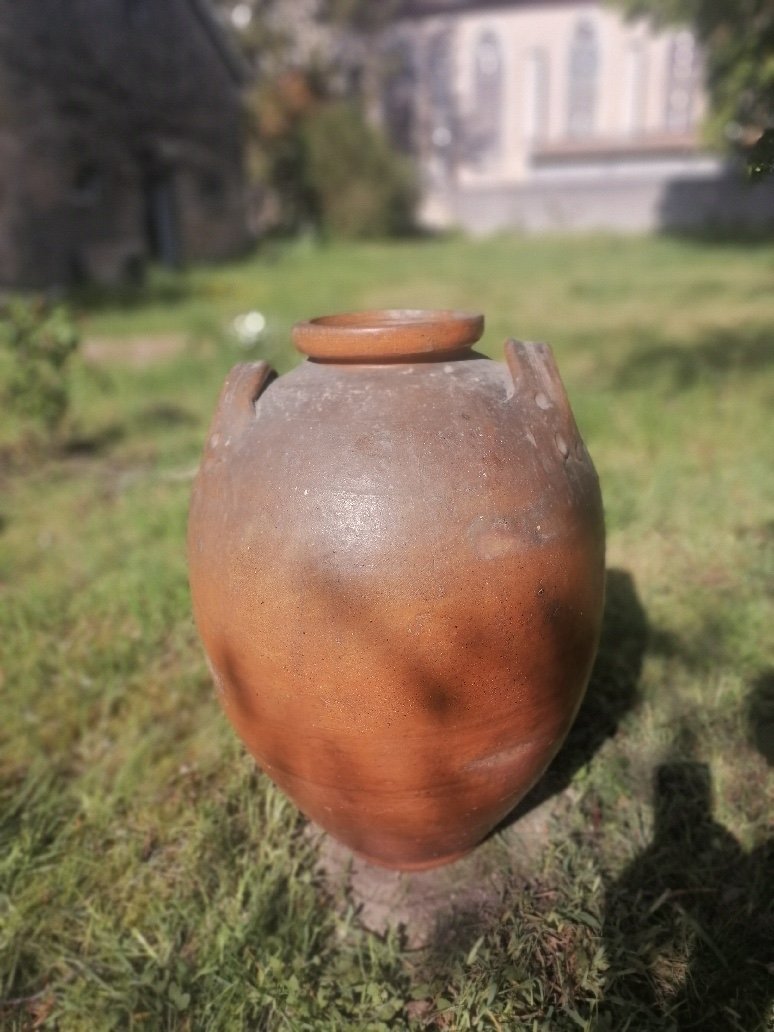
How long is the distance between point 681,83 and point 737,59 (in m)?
26.7

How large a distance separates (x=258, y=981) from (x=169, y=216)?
58.2 feet

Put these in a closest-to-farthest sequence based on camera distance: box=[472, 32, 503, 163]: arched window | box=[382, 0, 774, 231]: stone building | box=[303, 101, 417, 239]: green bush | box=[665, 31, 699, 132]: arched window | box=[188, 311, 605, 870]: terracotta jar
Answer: box=[188, 311, 605, 870]: terracotta jar < box=[303, 101, 417, 239]: green bush < box=[382, 0, 774, 231]: stone building < box=[665, 31, 699, 132]: arched window < box=[472, 32, 503, 163]: arched window

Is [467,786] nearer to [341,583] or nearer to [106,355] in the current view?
[341,583]

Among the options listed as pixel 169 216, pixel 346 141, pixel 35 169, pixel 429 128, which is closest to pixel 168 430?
pixel 35 169

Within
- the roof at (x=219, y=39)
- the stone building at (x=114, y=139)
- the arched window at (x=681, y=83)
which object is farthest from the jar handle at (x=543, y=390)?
the arched window at (x=681, y=83)

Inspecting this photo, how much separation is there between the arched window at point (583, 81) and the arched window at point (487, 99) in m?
2.79

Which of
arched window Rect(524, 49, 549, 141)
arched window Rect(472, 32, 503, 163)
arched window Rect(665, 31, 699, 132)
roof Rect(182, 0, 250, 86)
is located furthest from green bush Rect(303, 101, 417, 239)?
arched window Rect(665, 31, 699, 132)

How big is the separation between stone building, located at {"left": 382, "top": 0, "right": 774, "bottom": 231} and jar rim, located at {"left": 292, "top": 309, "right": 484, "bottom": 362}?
25.3 meters

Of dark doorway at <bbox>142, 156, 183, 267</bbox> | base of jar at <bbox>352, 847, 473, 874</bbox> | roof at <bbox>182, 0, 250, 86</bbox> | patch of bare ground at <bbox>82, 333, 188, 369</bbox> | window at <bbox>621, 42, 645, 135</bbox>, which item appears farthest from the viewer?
window at <bbox>621, 42, 645, 135</bbox>

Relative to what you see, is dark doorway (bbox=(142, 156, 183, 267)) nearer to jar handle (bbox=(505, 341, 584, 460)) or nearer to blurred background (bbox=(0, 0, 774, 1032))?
blurred background (bbox=(0, 0, 774, 1032))

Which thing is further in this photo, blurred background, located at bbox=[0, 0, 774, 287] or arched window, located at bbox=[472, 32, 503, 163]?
arched window, located at bbox=[472, 32, 503, 163]

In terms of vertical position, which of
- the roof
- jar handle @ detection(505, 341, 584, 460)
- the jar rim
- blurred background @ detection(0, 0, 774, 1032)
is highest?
the roof

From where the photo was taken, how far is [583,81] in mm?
30641

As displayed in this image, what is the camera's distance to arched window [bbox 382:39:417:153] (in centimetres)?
3156
